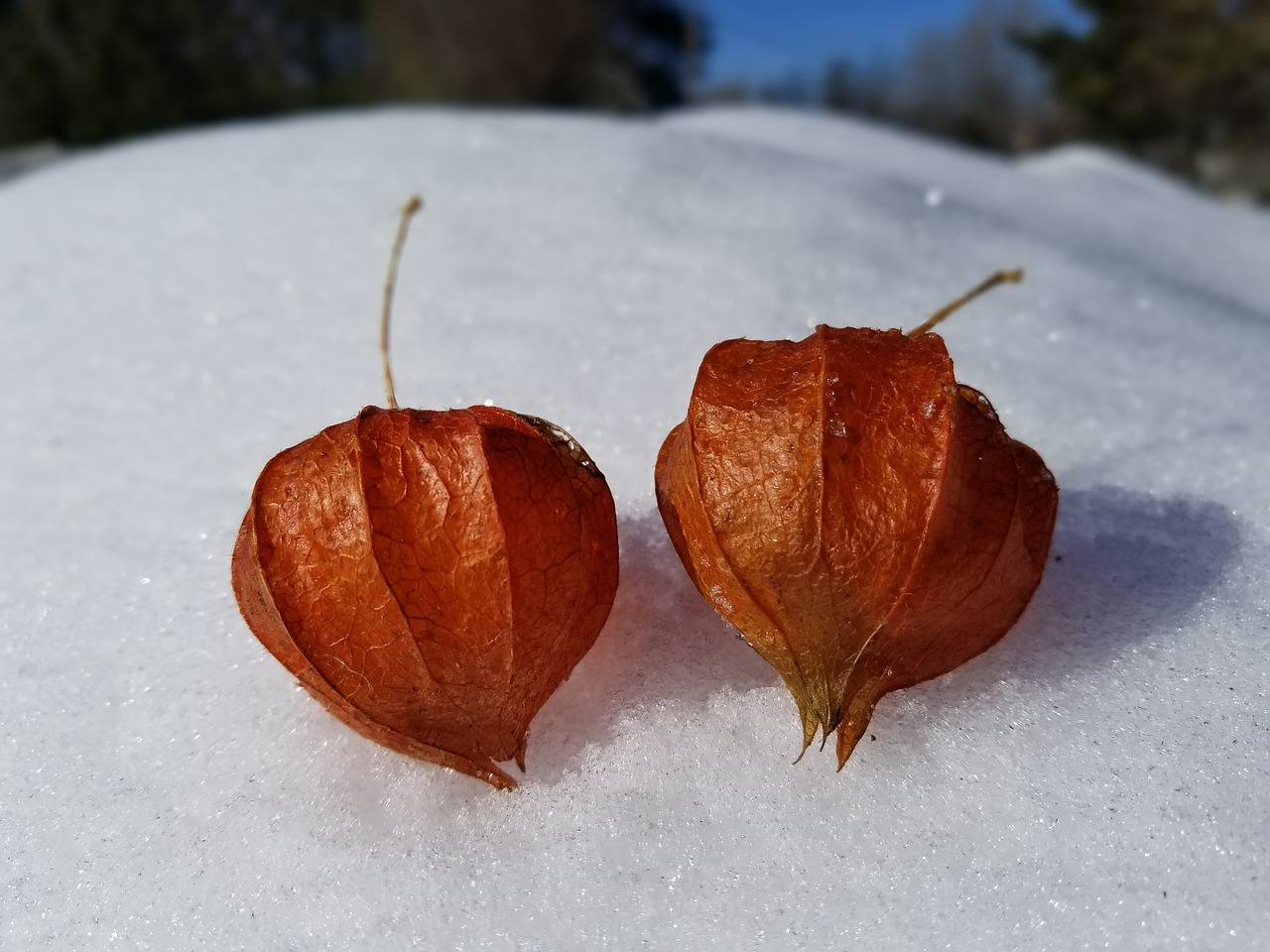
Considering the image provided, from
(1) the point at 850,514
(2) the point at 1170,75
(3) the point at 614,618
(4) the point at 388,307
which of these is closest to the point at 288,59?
(2) the point at 1170,75

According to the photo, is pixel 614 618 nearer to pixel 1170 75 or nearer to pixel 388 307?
pixel 388 307

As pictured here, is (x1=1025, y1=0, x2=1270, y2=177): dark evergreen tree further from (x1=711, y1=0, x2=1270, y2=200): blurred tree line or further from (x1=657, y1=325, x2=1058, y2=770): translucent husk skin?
(x1=657, y1=325, x2=1058, y2=770): translucent husk skin

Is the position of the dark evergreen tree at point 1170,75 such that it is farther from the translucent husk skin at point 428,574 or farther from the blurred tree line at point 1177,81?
the translucent husk skin at point 428,574

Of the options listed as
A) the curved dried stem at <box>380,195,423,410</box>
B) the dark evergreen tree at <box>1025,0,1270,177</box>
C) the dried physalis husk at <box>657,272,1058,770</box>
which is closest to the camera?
the dried physalis husk at <box>657,272,1058,770</box>

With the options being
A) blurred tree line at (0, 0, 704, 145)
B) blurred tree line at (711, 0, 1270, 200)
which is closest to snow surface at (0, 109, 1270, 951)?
blurred tree line at (711, 0, 1270, 200)

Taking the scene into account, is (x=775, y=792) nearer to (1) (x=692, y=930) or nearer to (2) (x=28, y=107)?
(1) (x=692, y=930)
